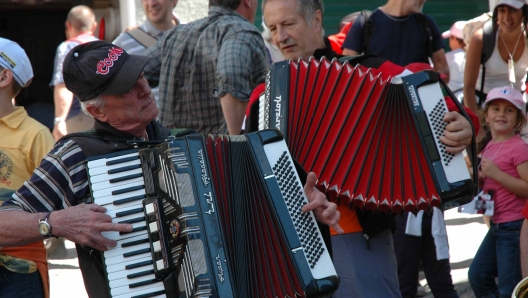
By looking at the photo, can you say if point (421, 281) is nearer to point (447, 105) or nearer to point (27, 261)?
point (447, 105)

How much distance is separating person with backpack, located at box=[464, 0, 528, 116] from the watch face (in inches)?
150

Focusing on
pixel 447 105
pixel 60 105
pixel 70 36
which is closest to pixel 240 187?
pixel 447 105

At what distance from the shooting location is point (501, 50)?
575 centimetres

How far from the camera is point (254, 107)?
3674 millimetres

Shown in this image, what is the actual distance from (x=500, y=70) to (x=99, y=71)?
3708 millimetres

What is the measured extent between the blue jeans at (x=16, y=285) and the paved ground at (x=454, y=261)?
2614 mm

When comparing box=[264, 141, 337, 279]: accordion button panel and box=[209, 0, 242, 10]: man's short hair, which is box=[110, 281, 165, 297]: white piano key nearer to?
box=[264, 141, 337, 279]: accordion button panel

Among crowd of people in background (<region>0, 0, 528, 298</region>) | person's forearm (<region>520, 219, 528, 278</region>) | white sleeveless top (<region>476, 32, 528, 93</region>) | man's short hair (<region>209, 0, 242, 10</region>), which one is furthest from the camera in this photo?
white sleeveless top (<region>476, 32, 528, 93</region>)

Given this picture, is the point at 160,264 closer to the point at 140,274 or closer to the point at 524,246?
the point at 140,274

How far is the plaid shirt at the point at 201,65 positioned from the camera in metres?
4.78

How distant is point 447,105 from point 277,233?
1149 millimetres

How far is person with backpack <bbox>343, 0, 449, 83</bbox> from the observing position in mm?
5445

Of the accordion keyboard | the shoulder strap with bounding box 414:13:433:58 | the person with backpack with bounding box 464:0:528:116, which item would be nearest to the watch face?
the accordion keyboard

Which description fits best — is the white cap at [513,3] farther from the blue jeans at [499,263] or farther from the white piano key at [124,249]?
the white piano key at [124,249]
